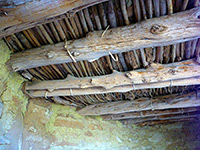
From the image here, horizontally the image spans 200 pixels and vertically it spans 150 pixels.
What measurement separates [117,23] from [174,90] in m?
1.13

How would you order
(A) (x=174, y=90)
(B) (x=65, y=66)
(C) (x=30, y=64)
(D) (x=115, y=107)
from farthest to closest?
(D) (x=115, y=107) < (A) (x=174, y=90) < (B) (x=65, y=66) < (C) (x=30, y=64)

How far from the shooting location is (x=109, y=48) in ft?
4.17

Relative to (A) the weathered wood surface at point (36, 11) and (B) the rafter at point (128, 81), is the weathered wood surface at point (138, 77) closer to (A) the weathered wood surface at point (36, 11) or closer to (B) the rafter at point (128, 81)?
(B) the rafter at point (128, 81)

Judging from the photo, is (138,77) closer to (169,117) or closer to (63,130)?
(63,130)

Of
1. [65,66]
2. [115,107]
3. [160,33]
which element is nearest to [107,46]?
[160,33]

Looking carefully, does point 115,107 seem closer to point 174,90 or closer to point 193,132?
point 174,90

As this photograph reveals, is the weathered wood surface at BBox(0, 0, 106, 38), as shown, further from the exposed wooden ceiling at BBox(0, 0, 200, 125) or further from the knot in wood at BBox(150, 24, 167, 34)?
the knot in wood at BBox(150, 24, 167, 34)

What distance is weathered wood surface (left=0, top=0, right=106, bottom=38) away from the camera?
992 millimetres

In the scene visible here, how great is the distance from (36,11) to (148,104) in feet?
5.17

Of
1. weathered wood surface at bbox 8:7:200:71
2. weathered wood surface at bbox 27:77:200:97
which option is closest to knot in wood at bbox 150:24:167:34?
weathered wood surface at bbox 8:7:200:71

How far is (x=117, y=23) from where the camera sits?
4.24 ft

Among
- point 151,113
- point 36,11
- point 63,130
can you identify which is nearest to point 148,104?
point 151,113

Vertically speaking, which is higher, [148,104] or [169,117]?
[148,104]

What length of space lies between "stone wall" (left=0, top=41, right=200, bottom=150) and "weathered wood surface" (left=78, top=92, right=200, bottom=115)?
255 millimetres
